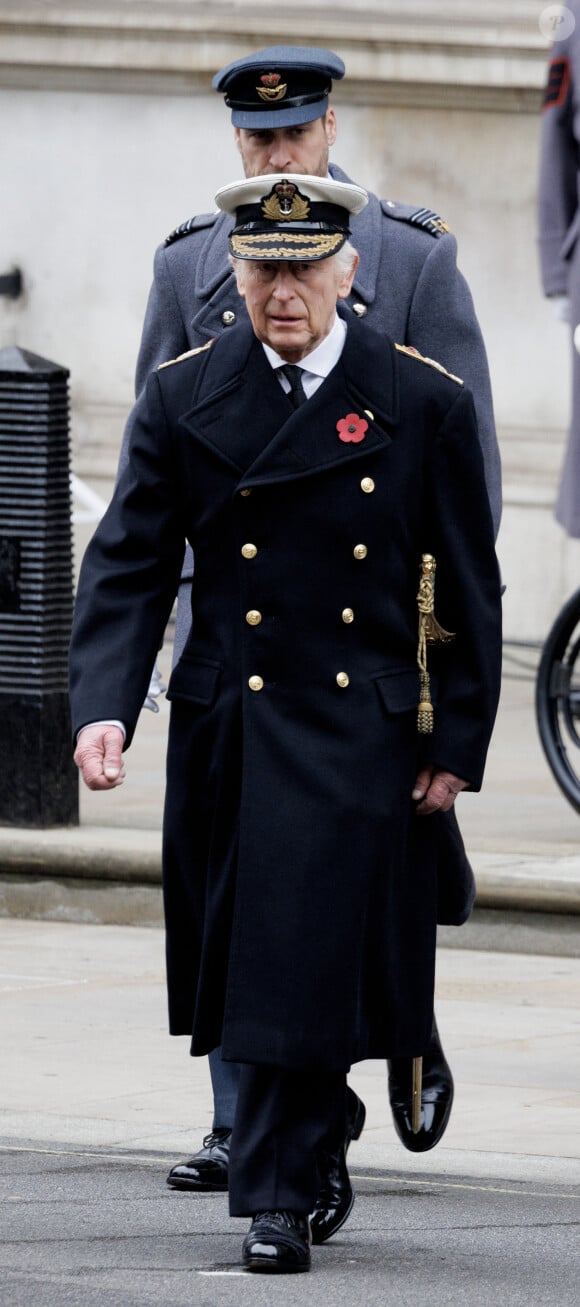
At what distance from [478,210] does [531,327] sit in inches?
22.6

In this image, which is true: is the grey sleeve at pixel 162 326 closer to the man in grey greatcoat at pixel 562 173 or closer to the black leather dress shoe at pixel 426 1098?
the black leather dress shoe at pixel 426 1098

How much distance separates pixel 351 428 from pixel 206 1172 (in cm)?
141

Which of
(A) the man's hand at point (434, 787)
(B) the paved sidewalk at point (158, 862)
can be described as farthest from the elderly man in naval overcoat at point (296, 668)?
(B) the paved sidewalk at point (158, 862)

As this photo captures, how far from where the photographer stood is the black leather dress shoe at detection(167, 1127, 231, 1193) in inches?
225

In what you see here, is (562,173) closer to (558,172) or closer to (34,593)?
(558,172)

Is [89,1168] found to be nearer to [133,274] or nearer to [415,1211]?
[415,1211]

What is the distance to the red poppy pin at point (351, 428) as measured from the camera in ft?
17.0

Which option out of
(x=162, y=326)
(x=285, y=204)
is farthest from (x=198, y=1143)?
(x=285, y=204)

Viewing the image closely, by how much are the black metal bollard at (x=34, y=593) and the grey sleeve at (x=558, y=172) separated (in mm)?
1830

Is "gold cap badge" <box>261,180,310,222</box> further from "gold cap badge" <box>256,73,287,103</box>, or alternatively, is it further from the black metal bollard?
the black metal bollard

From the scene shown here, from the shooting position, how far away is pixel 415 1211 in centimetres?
566

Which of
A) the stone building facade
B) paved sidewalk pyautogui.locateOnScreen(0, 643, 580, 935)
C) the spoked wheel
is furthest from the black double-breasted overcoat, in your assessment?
the stone building facade

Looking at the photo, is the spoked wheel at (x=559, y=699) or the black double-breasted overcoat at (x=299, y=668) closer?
the black double-breasted overcoat at (x=299, y=668)

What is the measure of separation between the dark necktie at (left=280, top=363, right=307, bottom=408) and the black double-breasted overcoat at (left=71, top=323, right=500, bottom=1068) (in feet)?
0.14
